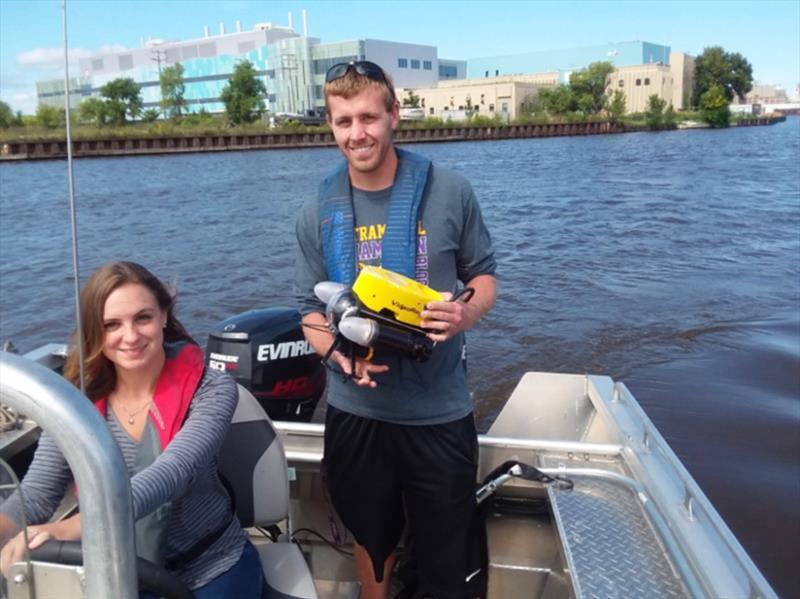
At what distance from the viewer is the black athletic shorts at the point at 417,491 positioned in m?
2.08

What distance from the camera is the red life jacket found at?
178 cm

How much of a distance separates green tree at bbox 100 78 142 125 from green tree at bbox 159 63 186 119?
4.50 metres

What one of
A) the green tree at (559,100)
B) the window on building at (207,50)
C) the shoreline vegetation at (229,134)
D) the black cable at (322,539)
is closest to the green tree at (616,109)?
the shoreline vegetation at (229,134)

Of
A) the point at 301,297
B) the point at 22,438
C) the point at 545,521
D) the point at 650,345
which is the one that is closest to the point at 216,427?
the point at 301,297

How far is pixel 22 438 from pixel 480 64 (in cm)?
11521

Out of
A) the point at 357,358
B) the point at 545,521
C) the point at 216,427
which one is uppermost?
the point at 357,358

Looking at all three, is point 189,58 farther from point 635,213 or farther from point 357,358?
point 357,358

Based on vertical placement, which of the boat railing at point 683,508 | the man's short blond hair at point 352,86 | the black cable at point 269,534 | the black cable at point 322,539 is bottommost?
the black cable at point 322,539

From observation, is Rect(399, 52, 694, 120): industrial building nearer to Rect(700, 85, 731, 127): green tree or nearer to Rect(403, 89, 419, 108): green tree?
Rect(403, 89, 419, 108): green tree

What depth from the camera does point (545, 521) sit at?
2557 mm

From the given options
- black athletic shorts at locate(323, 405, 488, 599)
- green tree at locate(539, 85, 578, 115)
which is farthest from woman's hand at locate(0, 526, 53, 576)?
green tree at locate(539, 85, 578, 115)

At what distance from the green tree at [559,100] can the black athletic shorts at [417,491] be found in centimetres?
7338

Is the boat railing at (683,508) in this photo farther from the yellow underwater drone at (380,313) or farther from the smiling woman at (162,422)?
the smiling woman at (162,422)

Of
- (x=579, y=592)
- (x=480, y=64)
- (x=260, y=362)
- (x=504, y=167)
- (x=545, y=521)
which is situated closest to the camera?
(x=579, y=592)
